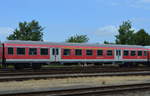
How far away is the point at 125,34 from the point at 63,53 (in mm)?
45533

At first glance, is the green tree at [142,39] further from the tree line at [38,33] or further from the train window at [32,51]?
the train window at [32,51]

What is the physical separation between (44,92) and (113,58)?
32.2 metres

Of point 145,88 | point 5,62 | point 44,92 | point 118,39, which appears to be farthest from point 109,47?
point 118,39

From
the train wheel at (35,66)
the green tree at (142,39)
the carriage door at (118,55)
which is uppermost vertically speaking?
the green tree at (142,39)

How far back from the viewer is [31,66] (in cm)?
4003

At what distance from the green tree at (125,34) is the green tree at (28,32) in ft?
62.4

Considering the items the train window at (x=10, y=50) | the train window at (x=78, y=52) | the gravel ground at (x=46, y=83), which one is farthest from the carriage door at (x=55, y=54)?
the gravel ground at (x=46, y=83)

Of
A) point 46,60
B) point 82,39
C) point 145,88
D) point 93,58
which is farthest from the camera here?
point 82,39

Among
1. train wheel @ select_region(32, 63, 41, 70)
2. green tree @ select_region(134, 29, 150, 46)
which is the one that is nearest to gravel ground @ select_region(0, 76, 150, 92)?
train wheel @ select_region(32, 63, 41, 70)

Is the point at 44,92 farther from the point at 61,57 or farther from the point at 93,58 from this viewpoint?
the point at 93,58

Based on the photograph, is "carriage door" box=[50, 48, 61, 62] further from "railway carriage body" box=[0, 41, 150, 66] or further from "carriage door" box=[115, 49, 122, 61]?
"carriage door" box=[115, 49, 122, 61]

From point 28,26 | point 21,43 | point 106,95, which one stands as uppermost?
point 28,26

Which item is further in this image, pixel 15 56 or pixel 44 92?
pixel 15 56

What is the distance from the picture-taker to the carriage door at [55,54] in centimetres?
4094
